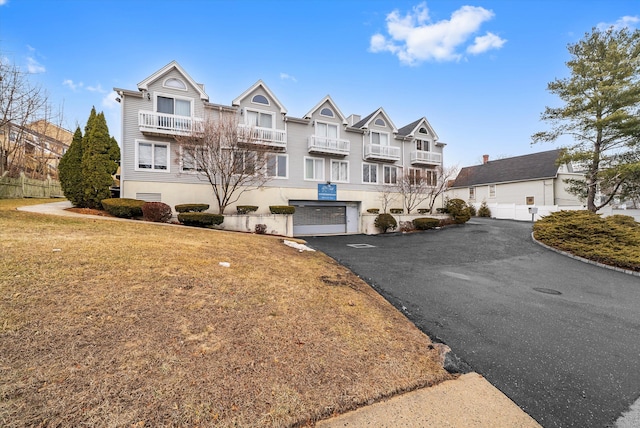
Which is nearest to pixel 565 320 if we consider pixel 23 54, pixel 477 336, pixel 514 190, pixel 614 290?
pixel 477 336

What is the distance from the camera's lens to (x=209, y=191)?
17.5 metres

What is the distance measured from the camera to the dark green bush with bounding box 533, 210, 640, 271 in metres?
9.95

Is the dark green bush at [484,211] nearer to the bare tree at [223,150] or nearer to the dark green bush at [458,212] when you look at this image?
the dark green bush at [458,212]

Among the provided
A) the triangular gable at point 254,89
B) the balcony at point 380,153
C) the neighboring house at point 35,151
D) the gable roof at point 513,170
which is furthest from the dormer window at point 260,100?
the gable roof at point 513,170

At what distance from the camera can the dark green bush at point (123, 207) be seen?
13.1 metres

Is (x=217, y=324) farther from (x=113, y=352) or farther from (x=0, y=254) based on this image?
(x=0, y=254)

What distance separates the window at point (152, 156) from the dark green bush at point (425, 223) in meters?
18.2

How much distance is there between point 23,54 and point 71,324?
20.5 metres

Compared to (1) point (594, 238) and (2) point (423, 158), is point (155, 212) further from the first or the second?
(2) point (423, 158)

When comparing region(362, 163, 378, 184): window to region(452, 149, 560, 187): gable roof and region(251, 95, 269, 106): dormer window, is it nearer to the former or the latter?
region(251, 95, 269, 106): dormer window

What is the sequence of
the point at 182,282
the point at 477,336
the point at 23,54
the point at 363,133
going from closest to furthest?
the point at 477,336, the point at 182,282, the point at 23,54, the point at 363,133

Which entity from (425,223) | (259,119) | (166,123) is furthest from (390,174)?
(166,123)

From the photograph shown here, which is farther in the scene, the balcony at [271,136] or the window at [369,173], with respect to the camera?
the window at [369,173]

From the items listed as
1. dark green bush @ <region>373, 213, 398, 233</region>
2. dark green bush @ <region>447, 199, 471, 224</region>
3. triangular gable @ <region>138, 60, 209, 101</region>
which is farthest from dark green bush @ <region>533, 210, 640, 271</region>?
triangular gable @ <region>138, 60, 209, 101</region>
